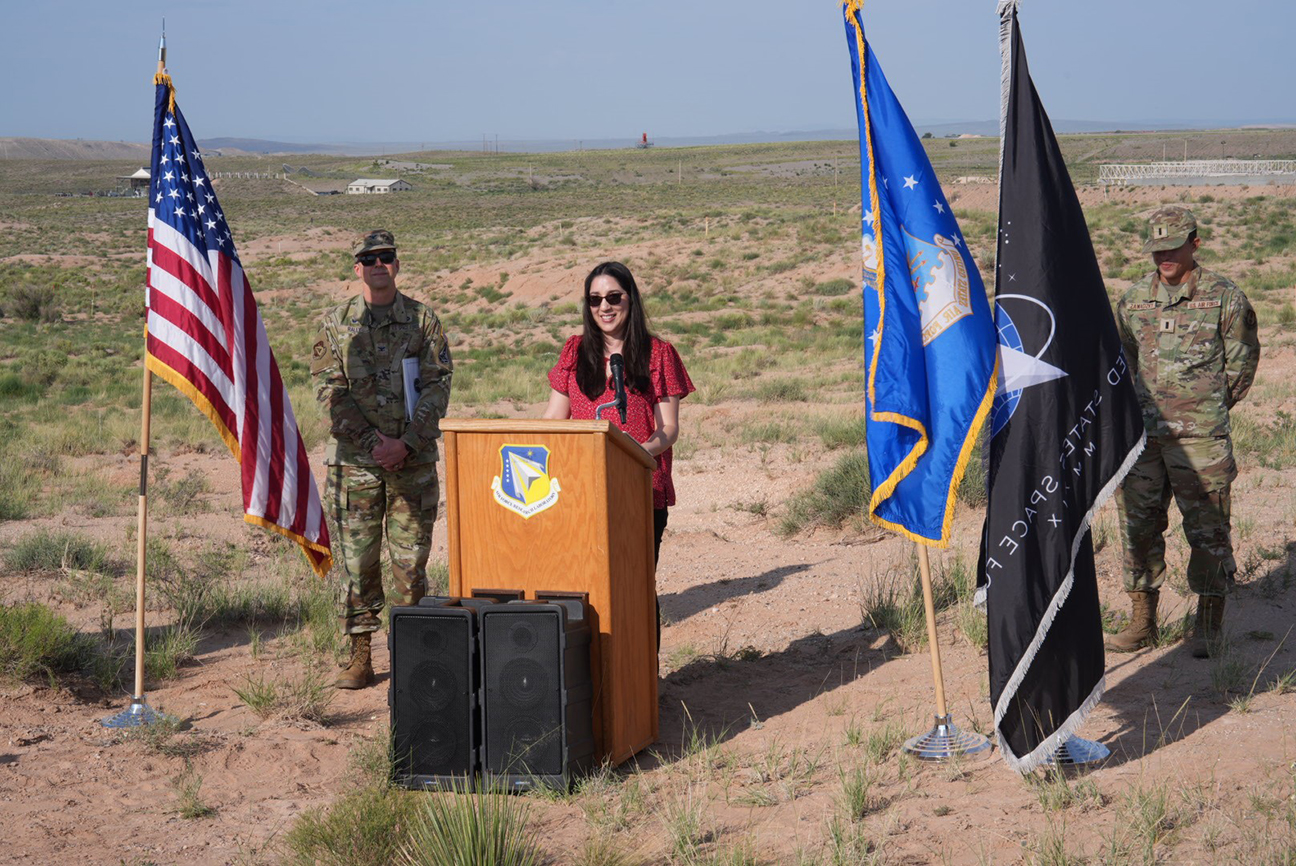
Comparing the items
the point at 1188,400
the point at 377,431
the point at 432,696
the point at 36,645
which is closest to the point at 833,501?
the point at 1188,400

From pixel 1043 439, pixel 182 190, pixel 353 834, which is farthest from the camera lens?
pixel 182 190

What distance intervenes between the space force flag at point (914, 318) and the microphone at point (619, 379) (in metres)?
1.24

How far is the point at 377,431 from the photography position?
6.02 m

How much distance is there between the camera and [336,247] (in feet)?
183

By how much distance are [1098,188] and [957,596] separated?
153 feet

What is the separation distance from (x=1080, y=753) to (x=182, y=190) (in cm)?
489

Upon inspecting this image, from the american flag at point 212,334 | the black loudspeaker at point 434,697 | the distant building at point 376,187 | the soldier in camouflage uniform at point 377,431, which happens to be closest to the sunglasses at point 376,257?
the soldier in camouflage uniform at point 377,431

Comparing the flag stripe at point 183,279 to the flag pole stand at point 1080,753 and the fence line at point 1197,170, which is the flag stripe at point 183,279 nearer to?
the flag pole stand at point 1080,753

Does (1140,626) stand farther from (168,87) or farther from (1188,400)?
(168,87)

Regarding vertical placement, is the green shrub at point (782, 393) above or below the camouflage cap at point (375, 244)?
below

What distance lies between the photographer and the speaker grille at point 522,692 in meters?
4.46

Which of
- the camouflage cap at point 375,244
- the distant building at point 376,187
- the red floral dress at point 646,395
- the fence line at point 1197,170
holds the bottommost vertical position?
the red floral dress at point 646,395

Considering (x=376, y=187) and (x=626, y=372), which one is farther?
(x=376, y=187)

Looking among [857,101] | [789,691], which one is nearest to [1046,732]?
[789,691]
